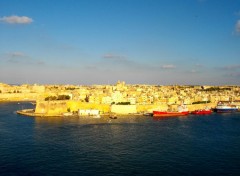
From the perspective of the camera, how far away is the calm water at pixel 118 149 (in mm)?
13102

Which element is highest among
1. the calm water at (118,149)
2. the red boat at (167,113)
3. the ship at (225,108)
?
the ship at (225,108)

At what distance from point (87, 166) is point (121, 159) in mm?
1727

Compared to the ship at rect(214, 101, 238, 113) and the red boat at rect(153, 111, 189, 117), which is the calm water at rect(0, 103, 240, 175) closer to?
the red boat at rect(153, 111, 189, 117)

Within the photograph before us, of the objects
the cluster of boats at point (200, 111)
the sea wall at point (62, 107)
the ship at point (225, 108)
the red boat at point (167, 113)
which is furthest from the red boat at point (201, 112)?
the sea wall at point (62, 107)

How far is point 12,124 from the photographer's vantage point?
79.7 ft

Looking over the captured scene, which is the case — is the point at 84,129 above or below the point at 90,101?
below

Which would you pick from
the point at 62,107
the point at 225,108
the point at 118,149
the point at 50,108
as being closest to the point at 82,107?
the point at 62,107

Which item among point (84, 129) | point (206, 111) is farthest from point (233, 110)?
point (84, 129)

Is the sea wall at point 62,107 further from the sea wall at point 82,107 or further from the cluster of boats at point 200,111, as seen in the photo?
the cluster of boats at point 200,111

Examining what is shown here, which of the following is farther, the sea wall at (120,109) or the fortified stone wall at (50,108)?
the sea wall at (120,109)

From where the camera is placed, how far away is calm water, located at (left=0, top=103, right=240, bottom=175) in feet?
43.0

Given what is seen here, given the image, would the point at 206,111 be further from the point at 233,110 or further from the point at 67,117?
the point at 67,117

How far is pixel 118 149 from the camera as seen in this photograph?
1644cm

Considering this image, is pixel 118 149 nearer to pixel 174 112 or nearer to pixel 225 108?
pixel 174 112
